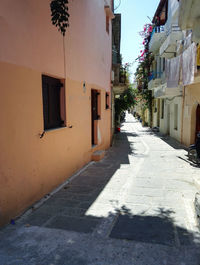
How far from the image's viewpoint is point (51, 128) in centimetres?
471

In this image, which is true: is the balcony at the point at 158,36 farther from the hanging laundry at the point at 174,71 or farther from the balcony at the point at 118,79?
the hanging laundry at the point at 174,71

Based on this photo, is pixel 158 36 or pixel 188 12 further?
pixel 158 36

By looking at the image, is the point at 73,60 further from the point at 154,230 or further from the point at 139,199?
the point at 154,230

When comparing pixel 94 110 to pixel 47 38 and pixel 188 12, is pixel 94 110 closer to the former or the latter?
pixel 47 38

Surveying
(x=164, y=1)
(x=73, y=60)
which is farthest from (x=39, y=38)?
(x=164, y=1)

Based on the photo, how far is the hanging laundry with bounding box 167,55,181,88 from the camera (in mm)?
8948

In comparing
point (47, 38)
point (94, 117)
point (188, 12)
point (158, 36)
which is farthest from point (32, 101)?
point (158, 36)

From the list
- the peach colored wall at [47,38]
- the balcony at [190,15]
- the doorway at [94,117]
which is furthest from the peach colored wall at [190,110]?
the balcony at [190,15]

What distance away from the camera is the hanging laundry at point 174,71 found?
8.95 meters

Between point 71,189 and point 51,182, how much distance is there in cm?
51

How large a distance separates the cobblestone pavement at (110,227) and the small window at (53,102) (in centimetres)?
156

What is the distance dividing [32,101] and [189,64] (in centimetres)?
645

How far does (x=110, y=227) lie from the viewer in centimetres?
308

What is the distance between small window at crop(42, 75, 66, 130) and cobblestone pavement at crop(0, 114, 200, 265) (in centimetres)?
156
